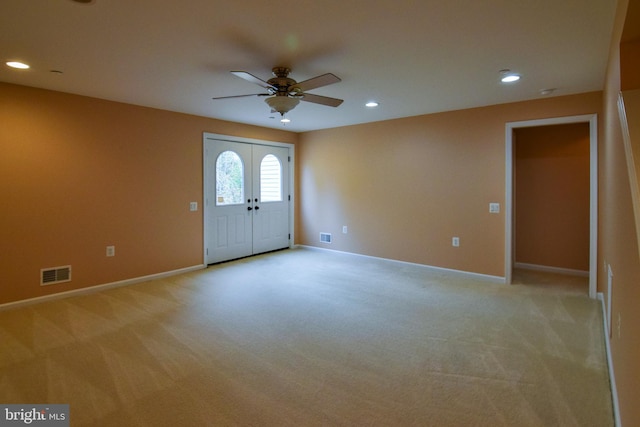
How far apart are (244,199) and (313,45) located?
3.82m

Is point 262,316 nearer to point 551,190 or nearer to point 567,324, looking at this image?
point 567,324

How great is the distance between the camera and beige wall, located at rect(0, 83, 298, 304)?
3.68 m

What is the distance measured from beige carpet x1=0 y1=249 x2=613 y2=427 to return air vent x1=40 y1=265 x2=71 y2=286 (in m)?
0.25

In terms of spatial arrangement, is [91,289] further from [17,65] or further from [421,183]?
[421,183]

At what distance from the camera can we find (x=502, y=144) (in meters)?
4.55

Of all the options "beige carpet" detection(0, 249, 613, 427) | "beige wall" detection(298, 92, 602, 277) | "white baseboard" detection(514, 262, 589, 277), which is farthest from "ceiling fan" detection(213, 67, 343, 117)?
"white baseboard" detection(514, 262, 589, 277)

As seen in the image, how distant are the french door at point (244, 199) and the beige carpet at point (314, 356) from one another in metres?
1.50

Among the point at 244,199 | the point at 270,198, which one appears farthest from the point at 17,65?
the point at 270,198

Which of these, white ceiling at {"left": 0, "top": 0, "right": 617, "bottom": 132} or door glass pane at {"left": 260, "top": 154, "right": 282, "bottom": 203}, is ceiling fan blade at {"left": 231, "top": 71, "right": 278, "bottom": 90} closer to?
white ceiling at {"left": 0, "top": 0, "right": 617, "bottom": 132}

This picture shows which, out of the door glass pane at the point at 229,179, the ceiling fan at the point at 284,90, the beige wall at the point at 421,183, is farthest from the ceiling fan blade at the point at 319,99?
the door glass pane at the point at 229,179

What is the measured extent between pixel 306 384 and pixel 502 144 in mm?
4009

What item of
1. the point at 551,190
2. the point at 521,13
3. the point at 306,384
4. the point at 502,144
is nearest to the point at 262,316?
the point at 306,384

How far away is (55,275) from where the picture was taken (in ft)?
13.0

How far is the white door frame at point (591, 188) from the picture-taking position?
3.94 meters
